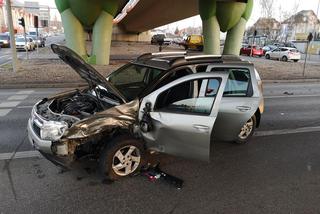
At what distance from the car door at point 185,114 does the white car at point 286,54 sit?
30.3m

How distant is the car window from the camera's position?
188 inches

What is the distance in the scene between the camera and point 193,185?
12.8 ft

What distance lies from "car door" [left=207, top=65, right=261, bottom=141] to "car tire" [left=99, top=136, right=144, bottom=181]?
4.48ft

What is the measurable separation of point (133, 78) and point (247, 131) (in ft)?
7.89

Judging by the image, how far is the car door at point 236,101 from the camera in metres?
4.59

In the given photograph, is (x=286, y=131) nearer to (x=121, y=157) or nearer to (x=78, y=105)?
(x=121, y=157)

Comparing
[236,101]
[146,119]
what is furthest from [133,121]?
[236,101]

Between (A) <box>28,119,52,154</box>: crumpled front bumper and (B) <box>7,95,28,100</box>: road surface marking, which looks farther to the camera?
(B) <box>7,95,28,100</box>: road surface marking

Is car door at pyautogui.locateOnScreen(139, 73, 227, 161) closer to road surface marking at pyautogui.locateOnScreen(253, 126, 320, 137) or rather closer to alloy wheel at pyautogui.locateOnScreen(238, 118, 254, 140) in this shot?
alloy wheel at pyautogui.locateOnScreen(238, 118, 254, 140)

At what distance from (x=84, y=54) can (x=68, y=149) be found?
1267 cm

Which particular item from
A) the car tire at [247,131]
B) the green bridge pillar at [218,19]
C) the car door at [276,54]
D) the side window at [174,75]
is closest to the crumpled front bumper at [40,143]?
the side window at [174,75]

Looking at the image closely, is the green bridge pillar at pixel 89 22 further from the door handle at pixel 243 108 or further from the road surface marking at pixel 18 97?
the door handle at pixel 243 108

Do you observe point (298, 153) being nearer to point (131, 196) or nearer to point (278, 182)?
point (278, 182)

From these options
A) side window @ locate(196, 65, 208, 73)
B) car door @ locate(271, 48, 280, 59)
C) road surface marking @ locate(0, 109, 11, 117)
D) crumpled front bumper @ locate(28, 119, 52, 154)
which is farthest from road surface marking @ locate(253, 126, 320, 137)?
car door @ locate(271, 48, 280, 59)
